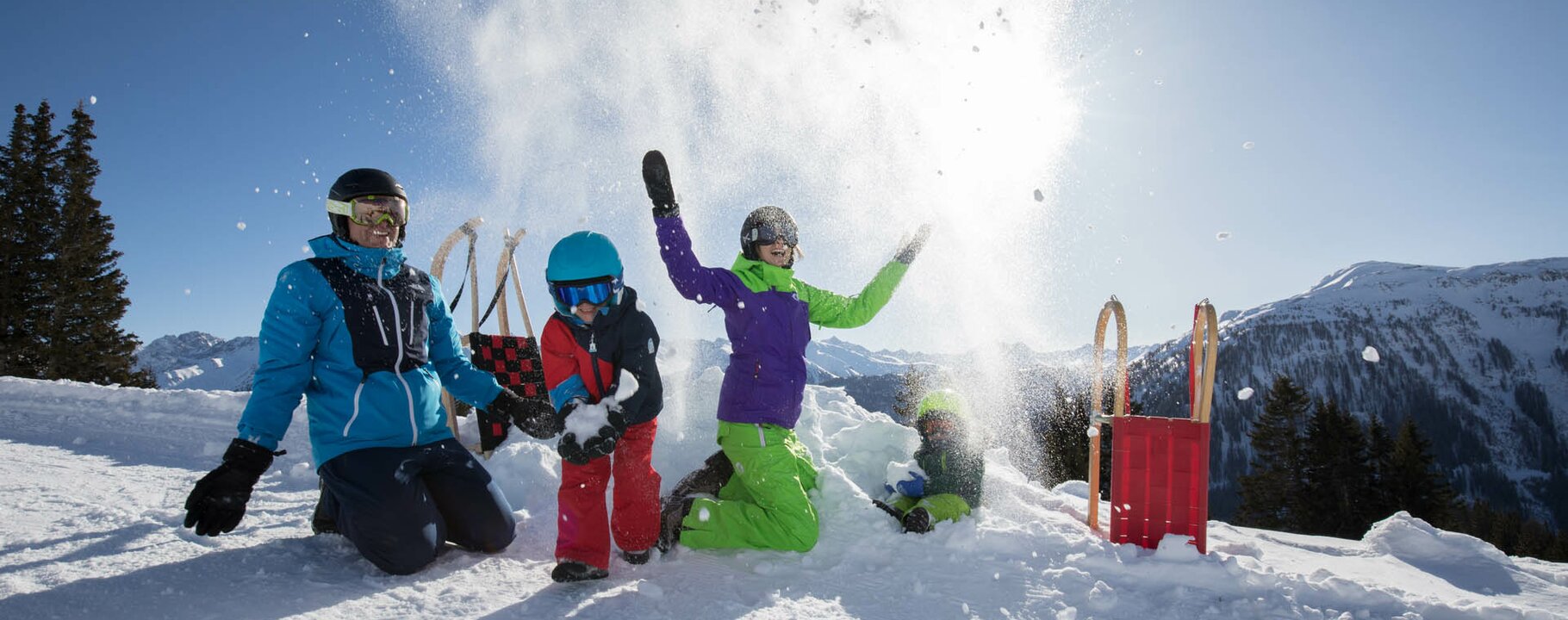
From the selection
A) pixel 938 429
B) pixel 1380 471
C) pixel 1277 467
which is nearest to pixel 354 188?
pixel 938 429

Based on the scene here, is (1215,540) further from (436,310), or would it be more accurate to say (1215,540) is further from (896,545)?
(436,310)

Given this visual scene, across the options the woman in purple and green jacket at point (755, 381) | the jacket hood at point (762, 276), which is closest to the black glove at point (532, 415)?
the woman in purple and green jacket at point (755, 381)

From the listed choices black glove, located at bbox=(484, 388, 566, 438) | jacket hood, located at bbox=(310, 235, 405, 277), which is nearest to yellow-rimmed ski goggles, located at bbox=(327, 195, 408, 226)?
jacket hood, located at bbox=(310, 235, 405, 277)

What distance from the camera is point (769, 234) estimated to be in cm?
413

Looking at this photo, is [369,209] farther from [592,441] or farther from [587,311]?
[592,441]

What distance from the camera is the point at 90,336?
75.9 ft

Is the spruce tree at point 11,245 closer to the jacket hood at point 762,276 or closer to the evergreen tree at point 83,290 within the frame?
the evergreen tree at point 83,290

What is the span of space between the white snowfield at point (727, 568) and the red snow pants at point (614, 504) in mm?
132

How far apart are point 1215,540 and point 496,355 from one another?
4961 mm

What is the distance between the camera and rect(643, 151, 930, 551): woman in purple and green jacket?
349 centimetres

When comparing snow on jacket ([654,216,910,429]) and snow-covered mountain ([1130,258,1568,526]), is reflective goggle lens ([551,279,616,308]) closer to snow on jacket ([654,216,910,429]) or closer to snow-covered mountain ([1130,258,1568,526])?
snow on jacket ([654,216,910,429])

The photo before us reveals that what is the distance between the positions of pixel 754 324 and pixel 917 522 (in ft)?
4.69

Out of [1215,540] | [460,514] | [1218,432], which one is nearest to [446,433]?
[460,514]

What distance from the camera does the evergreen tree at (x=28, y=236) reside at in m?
21.1
